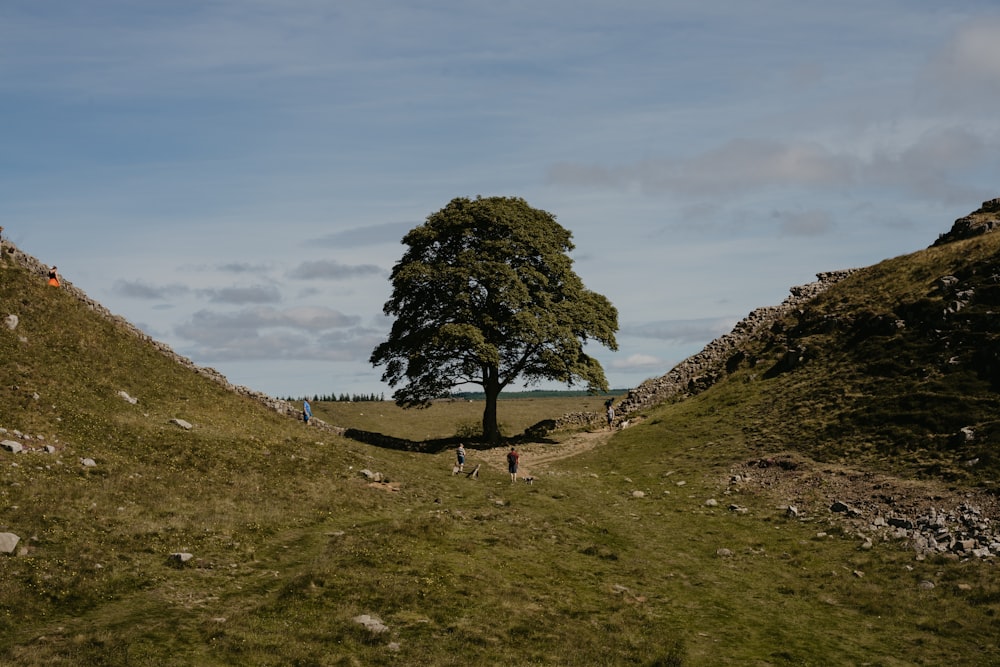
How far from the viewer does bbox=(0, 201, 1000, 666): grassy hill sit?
2258 cm

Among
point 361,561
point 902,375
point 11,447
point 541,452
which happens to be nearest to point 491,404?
point 541,452

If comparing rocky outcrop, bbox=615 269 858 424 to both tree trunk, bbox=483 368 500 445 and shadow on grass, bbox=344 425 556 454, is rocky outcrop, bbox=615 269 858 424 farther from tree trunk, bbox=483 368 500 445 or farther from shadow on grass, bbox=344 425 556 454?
tree trunk, bbox=483 368 500 445

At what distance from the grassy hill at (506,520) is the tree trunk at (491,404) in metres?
3.92

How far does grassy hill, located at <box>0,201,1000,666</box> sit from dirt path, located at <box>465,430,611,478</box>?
46cm

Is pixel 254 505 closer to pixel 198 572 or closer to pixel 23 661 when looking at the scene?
pixel 198 572

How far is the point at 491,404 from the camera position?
60.6 meters

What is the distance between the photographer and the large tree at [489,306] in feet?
185

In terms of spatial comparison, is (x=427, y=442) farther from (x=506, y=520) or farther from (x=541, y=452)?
(x=506, y=520)

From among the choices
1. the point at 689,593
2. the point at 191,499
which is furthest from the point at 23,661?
the point at 689,593

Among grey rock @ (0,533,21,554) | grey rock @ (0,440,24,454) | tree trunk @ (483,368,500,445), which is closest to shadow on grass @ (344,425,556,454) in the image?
tree trunk @ (483,368,500,445)

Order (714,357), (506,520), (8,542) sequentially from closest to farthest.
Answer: (8,542) < (506,520) < (714,357)

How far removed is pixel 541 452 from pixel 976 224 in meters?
41.5

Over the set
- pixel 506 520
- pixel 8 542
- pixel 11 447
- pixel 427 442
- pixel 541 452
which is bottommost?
pixel 506 520

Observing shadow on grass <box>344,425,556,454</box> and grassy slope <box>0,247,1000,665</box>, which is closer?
grassy slope <box>0,247,1000,665</box>
